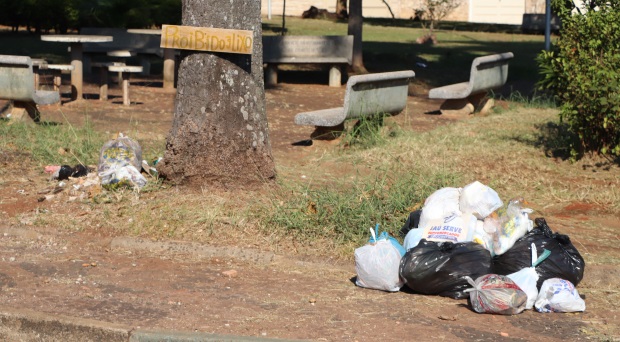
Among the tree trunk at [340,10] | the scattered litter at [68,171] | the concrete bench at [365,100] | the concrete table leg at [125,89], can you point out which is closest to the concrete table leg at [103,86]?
the concrete table leg at [125,89]

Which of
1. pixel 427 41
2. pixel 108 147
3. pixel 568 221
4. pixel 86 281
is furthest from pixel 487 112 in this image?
pixel 427 41

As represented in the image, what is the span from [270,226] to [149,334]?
83.0 inches

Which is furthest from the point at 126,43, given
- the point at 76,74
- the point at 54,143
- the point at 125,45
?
the point at 54,143

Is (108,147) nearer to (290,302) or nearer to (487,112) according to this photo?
(290,302)

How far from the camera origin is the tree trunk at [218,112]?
24.2ft

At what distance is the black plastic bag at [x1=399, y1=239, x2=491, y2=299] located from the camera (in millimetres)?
5676

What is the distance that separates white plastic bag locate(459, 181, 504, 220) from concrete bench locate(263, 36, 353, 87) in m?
10.4

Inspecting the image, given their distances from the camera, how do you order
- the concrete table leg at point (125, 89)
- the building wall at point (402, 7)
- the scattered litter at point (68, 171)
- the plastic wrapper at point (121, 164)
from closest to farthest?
the plastic wrapper at point (121, 164) < the scattered litter at point (68, 171) < the concrete table leg at point (125, 89) < the building wall at point (402, 7)

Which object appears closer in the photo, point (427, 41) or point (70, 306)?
point (70, 306)

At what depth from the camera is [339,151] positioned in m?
9.80

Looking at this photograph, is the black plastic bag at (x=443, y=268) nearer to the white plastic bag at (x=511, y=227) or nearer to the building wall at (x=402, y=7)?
the white plastic bag at (x=511, y=227)

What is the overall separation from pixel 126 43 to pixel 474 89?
7277 mm

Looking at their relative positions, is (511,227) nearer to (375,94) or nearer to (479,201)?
(479,201)

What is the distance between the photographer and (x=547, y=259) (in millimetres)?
5824
